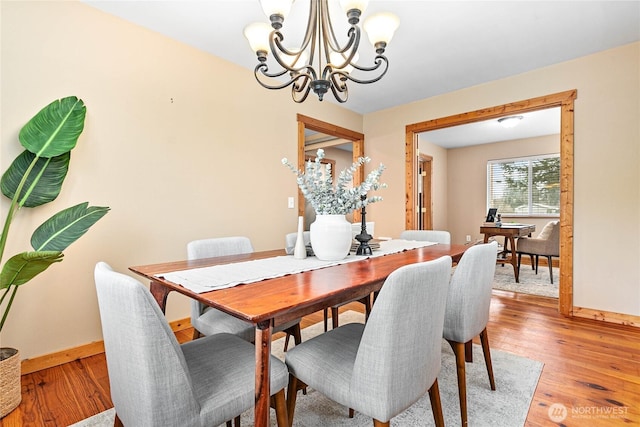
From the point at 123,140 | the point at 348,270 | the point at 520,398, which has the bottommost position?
the point at 520,398

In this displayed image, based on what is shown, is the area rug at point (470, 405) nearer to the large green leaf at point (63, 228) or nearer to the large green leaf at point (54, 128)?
the large green leaf at point (63, 228)

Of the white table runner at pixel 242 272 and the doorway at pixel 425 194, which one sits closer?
the white table runner at pixel 242 272

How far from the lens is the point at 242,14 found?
2.19 metres

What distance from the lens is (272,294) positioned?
3.42 ft

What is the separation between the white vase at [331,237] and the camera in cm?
159

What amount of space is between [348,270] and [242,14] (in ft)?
6.49

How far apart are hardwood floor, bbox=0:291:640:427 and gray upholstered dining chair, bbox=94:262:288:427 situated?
1.05 meters

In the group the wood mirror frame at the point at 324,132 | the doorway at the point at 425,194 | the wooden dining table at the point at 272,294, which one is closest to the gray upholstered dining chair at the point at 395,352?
the wooden dining table at the point at 272,294

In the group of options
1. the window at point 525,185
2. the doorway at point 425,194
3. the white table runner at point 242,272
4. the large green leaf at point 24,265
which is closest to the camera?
the white table runner at point 242,272

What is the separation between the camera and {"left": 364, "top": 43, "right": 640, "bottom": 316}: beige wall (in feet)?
8.60

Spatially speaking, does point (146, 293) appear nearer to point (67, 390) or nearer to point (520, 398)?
point (67, 390)

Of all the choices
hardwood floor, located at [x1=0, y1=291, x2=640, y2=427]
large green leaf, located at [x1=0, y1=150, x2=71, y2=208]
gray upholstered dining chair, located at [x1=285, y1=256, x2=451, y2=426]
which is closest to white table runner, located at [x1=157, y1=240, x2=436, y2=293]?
gray upholstered dining chair, located at [x1=285, y1=256, x2=451, y2=426]

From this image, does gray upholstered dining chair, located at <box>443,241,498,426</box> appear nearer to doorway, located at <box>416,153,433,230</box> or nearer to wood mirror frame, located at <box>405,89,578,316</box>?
wood mirror frame, located at <box>405,89,578,316</box>

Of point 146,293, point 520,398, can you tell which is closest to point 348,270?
point 146,293
